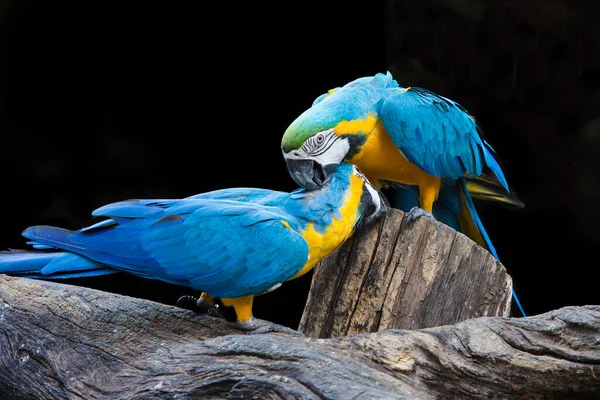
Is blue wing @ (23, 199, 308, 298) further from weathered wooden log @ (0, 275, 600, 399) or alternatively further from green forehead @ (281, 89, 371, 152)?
green forehead @ (281, 89, 371, 152)

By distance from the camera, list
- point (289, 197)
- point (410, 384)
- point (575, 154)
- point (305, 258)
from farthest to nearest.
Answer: point (575, 154) < point (289, 197) < point (305, 258) < point (410, 384)

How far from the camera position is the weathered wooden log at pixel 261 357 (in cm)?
194

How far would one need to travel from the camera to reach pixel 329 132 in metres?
2.52

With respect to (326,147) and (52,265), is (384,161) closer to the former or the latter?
(326,147)

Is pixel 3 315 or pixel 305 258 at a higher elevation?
pixel 305 258

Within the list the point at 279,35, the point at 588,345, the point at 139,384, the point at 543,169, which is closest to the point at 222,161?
the point at 279,35

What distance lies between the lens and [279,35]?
3.76 metres

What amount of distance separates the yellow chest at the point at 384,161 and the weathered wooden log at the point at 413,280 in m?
0.22

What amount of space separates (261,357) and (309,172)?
27.2 inches

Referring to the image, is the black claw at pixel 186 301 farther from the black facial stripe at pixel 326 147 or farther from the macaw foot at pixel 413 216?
the macaw foot at pixel 413 216

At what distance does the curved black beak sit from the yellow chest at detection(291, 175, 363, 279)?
0.09 m

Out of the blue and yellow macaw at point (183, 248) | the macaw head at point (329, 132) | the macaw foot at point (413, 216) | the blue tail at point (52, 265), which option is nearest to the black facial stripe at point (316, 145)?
the macaw head at point (329, 132)

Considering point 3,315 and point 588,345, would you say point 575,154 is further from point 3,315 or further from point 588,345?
point 3,315

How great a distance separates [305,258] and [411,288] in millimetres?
483
